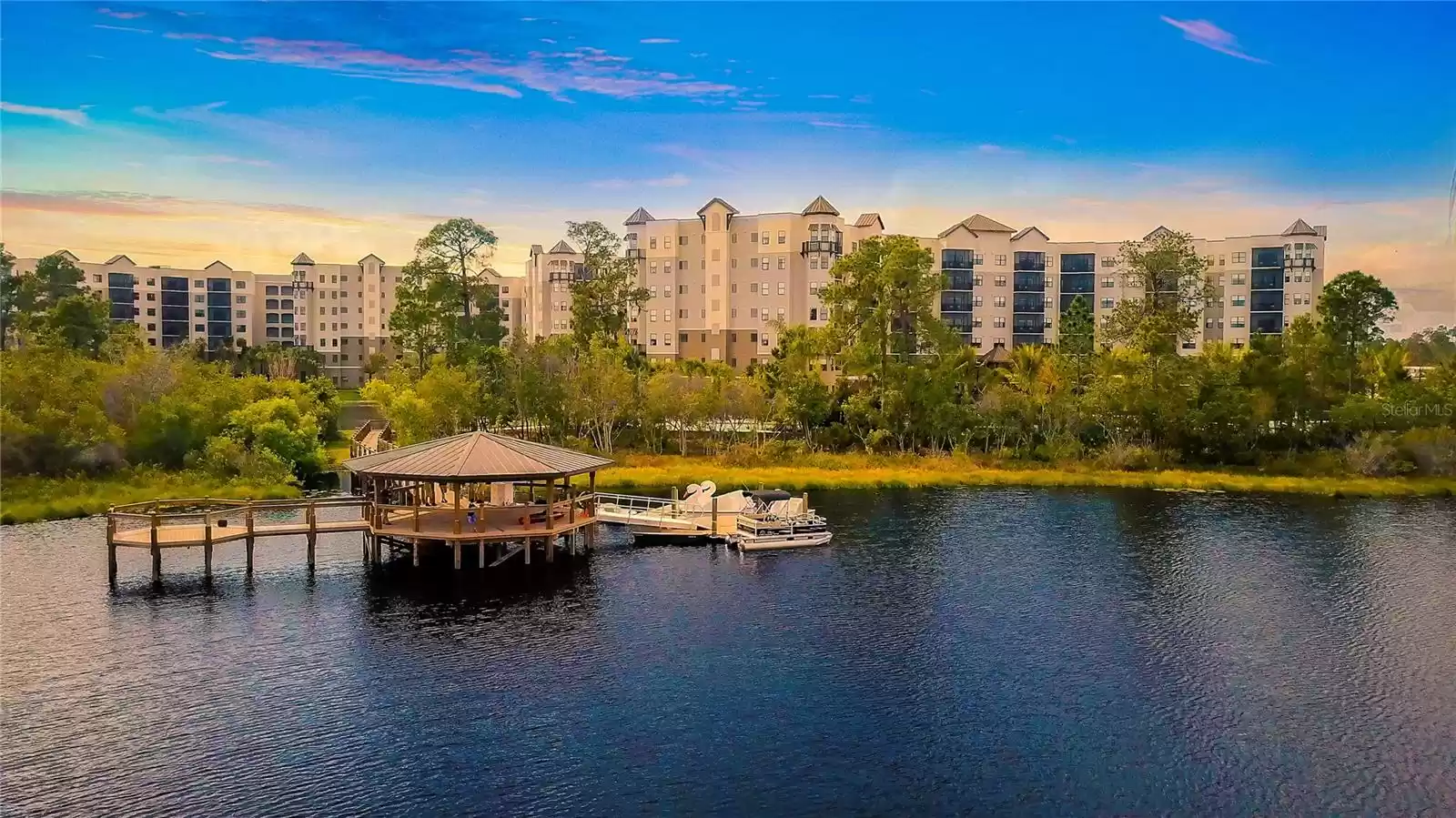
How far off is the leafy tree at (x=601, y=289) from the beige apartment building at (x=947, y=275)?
16.9 meters

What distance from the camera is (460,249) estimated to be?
274ft

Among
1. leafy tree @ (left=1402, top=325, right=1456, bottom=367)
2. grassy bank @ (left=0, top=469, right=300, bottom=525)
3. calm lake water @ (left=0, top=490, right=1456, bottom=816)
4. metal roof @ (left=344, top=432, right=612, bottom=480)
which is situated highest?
leafy tree @ (left=1402, top=325, right=1456, bottom=367)

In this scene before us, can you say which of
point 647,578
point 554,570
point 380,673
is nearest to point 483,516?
point 554,570

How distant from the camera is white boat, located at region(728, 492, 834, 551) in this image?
149 ft

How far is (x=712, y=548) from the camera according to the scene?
150ft

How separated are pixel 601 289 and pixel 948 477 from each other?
32.4 m

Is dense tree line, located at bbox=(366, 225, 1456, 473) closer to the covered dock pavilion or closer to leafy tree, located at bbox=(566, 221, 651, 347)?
leafy tree, located at bbox=(566, 221, 651, 347)

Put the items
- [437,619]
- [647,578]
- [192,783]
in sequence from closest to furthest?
1. [192,783]
2. [437,619]
3. [647,578]

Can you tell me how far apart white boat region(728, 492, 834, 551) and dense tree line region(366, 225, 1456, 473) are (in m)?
24.8

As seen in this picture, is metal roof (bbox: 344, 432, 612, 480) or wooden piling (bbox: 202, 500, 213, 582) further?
metal roof (bbox: 344, 432, 612, 480)

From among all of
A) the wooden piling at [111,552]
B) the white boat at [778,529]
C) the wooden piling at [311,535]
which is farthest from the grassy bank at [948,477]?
the wooden piling at [111,552]

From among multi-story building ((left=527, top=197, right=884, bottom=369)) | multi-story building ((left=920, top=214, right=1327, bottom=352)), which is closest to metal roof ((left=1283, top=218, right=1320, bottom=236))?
multi-story building ((left=920, top=214, right=1327, bottom=352))

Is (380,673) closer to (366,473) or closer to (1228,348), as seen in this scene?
(366,473)

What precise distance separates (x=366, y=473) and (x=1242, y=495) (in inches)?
1803
